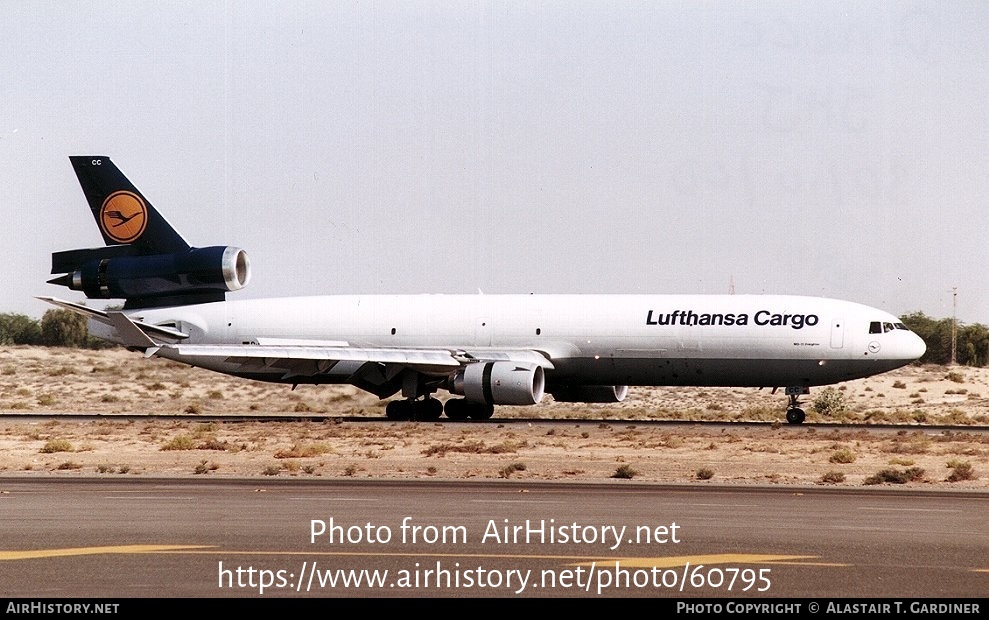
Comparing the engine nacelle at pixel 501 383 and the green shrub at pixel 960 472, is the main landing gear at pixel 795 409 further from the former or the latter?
the green shrub at pixel 960 472

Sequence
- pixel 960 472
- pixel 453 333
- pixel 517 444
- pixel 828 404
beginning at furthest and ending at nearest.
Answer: pixel 828 404 → pixel 453 333 → pixel 517 444 → pixel 960 472

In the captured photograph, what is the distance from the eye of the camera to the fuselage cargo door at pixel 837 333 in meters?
41.5

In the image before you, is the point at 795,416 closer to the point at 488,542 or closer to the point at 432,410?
the point at 432,410

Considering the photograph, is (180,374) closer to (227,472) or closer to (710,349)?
(710,349)

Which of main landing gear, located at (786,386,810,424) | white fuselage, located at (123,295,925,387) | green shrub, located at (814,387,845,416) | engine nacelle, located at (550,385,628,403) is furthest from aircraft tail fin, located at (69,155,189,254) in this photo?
green shrub, located at (814,387,845,416)

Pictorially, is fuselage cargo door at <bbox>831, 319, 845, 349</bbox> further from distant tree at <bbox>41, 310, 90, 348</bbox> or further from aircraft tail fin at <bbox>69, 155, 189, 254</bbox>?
distant tree at <bbox>41, 310, 90, 348</bbox>

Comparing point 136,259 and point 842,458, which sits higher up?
point 136,259

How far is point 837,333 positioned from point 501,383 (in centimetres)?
1015

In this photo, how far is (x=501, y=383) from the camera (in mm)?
41438

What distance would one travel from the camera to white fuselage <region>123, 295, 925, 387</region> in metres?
41.8

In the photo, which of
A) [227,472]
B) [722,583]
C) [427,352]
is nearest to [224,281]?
[427,352]

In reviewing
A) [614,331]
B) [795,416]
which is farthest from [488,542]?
[614,331]

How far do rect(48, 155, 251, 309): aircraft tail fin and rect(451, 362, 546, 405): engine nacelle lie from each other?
10.7 m
